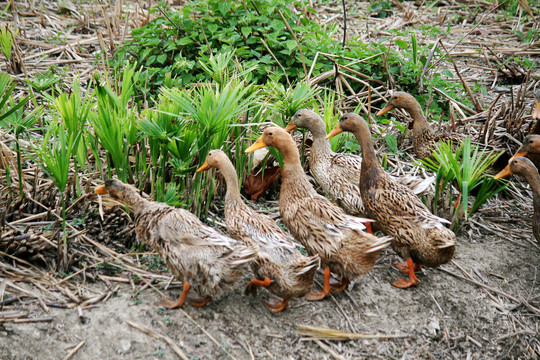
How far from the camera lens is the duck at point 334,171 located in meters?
4.64

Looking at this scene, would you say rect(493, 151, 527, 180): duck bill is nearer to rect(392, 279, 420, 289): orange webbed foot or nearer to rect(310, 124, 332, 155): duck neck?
rect(392, 279, 420, 289): orange webbed foot

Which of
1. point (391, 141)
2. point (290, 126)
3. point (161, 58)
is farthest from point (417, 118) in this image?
point (161, 58)

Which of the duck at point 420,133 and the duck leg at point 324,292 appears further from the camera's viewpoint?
the duck at point 420,133

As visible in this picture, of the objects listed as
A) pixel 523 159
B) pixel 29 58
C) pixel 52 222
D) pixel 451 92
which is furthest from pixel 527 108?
pixel 29 58

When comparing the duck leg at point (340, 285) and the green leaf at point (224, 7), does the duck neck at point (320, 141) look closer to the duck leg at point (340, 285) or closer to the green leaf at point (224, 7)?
the duck leg at point (340, 285)

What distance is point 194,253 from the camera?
3418mm

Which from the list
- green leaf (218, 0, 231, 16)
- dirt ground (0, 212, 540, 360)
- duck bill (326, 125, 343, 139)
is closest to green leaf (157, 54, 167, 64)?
green leaf (218, 0, 231, 16)

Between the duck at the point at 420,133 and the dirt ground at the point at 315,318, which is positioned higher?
the duck at the point at 420,133

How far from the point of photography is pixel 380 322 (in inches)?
148

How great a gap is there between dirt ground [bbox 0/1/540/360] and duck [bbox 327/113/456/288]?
0.25 meters

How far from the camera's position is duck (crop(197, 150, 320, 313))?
11.4 feet

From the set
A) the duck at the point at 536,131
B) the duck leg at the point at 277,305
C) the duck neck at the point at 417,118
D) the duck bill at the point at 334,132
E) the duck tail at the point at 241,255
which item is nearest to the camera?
the duck tail at the point at 241,255

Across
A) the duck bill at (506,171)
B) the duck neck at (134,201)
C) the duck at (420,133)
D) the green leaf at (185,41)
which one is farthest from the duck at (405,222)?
the green leaf at (185,41)

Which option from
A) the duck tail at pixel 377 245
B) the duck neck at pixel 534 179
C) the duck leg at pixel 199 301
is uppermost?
the duck neck at pixel 534 179
